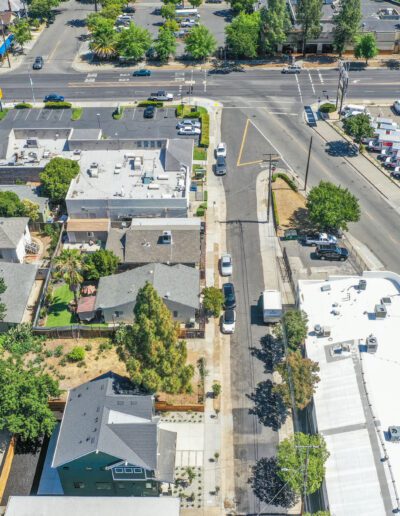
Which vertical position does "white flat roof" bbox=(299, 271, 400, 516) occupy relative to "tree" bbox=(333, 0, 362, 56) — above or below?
below

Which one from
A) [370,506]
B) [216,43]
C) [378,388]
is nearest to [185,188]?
[378,388]

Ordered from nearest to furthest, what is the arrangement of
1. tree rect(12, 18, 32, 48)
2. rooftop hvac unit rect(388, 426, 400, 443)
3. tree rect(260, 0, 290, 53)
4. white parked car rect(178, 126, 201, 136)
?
rooftop hvac unit rect(388, 426, 400, 443), white parked car rect(178, 126, 201, 136), tree rect(260, 0, 290, 53), tree rect(12, 18, 32, 48)

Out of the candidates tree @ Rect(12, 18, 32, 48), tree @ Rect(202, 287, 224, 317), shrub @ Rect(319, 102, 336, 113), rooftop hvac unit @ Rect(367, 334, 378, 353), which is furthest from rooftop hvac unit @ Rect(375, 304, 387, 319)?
tree @ Rect(12, 18, 32, 48)

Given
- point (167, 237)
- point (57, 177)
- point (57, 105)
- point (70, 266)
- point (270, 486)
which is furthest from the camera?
point (57, 105)

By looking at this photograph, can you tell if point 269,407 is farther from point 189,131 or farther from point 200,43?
point 200,43

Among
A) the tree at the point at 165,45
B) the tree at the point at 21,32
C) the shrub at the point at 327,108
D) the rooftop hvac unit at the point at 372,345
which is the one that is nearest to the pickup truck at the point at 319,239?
the rooftop hvac unit at the point at 372,345

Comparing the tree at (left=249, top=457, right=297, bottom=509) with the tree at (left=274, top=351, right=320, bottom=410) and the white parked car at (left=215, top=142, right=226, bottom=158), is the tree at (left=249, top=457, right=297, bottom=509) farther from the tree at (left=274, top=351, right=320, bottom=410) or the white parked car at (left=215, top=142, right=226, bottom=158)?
the white parked car at (left=215, top=142, right=226, bottom=158)

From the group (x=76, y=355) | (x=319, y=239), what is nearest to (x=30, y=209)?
(x=76, y=355)
